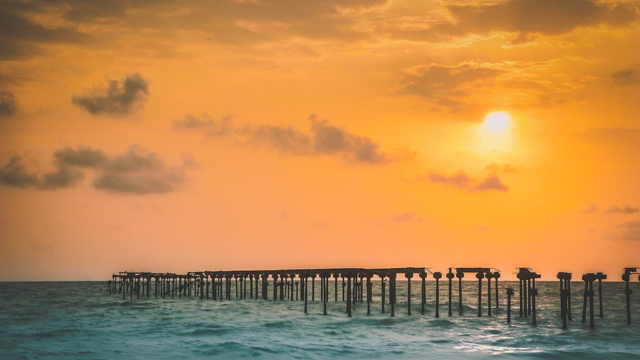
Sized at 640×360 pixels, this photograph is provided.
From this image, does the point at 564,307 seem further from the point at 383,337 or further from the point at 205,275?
the point at 205,275

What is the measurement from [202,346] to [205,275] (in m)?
47.6

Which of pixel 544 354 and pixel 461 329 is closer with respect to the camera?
pixel 544 354

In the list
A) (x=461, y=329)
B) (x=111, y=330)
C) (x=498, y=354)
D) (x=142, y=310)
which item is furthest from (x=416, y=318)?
(x=142, y=310)

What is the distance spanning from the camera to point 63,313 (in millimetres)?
66625

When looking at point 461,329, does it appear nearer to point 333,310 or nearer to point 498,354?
point 498,354

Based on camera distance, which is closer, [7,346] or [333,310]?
[7,346]

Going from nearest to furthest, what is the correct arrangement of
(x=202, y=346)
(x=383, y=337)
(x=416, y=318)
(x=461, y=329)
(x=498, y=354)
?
(x=498, y=354) → (x=202, y=346) → (x=383, y=337) → (x=461, y=329) → (x=416, y=318)

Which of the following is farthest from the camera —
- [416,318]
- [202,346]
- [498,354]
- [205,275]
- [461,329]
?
[205,275]

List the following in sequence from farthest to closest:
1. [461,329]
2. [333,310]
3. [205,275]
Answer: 1. [205,275]
2. [333,310]
3. [461,329]

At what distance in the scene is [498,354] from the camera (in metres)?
35.4

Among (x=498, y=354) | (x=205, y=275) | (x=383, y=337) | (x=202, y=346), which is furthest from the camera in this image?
(x=205, y=275)

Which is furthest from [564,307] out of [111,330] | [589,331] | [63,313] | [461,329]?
[63,313]

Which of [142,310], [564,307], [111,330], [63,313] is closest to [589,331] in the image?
[564,307]

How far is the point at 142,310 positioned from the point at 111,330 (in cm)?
2016
